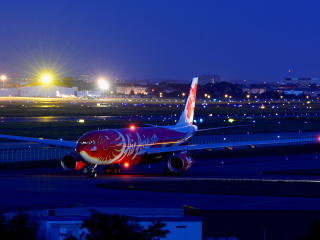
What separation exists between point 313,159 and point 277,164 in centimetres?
707

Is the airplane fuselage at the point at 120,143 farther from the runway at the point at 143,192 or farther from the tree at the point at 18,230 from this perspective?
the tree at the point at 18,230

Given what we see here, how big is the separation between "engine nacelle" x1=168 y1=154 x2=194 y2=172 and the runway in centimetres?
79

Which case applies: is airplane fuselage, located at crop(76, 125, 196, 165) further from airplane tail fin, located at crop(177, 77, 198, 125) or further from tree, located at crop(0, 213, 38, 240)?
tree, located at crop(0, 213, 38, 240)

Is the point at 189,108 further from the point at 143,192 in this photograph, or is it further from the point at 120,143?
the point at 143,192

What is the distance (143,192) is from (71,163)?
399 inches

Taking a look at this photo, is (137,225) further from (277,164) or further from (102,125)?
(102,125)

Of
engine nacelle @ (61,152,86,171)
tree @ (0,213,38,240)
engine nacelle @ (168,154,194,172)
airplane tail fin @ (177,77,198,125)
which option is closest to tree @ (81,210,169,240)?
tree @ (0,213,38,240)

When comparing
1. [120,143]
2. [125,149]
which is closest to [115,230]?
[120,143]

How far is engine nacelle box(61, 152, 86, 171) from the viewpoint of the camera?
179 feet

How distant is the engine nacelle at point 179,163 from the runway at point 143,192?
79 cm

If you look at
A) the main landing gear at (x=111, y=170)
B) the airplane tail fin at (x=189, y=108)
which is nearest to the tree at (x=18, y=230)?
the main landing gear at (x=111, y=170)

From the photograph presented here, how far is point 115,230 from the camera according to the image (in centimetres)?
2281

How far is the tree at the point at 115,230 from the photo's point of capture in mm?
22641

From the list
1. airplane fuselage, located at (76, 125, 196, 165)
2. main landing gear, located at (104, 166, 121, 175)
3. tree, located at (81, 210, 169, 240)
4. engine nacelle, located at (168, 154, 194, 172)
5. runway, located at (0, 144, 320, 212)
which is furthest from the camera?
main landing gear, located at (104, 166, 121, 175)
